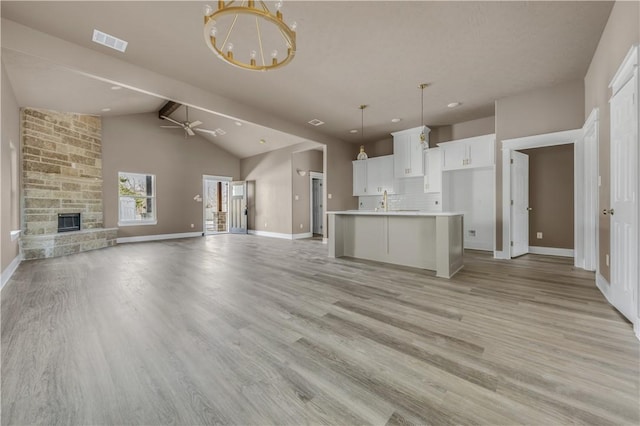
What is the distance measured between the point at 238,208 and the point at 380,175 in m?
5.42

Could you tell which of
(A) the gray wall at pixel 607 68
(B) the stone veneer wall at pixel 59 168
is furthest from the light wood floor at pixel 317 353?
(B) the stone veneer wall at pixel 59 168

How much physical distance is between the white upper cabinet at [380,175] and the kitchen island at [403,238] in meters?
2.65

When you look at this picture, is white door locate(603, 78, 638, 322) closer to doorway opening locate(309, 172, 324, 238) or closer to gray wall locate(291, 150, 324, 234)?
gray wall locate(291, 150, 324, 234)

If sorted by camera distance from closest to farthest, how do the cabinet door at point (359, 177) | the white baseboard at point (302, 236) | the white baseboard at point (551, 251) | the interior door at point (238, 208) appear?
the white baseboard at point (551, 251)
the cabinet door at point (359, 177)
the white baseboard at point (302, 236)
the interior door at point (238, 208)

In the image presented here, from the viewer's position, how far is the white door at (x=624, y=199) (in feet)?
6.66

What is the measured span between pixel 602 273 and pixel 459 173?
136 inches

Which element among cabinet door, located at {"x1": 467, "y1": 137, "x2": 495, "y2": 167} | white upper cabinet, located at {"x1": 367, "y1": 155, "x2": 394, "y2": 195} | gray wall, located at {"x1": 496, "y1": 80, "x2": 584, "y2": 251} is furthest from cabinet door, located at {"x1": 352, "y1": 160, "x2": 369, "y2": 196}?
gray wall, located at {"x1": 496, "y1": 80, "x2": 584, "y2": 251}

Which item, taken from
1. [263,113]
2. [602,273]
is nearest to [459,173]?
[602,273]

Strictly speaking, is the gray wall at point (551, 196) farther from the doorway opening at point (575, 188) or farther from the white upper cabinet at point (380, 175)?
the white upper cabinet at point (380, 175)

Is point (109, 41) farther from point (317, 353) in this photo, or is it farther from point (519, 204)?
point (519, 204)

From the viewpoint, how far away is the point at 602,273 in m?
2.95

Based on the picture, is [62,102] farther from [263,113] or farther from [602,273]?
[602,273]

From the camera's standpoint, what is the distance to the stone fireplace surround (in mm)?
5145

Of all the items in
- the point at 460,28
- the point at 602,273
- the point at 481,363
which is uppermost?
the point at 460,28
